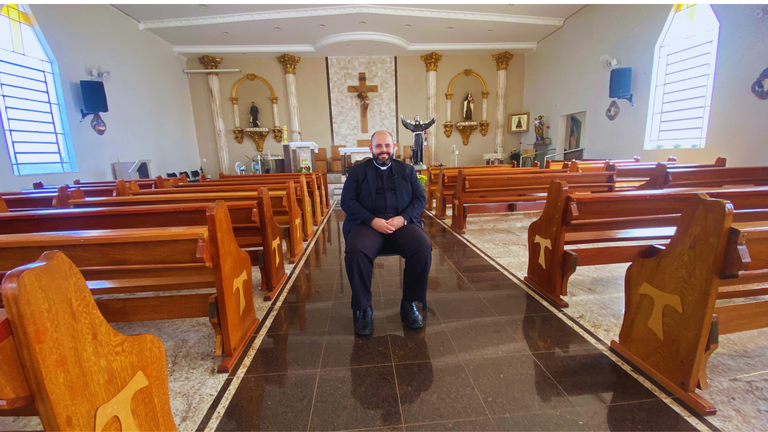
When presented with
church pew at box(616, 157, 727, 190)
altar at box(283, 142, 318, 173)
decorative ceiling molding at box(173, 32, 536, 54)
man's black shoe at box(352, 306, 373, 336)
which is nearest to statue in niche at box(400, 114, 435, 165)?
altar at box(283, 142, 318, 173)

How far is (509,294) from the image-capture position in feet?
8.21

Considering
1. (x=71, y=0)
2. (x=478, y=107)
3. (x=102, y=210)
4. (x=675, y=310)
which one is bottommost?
(x=675, y=310)

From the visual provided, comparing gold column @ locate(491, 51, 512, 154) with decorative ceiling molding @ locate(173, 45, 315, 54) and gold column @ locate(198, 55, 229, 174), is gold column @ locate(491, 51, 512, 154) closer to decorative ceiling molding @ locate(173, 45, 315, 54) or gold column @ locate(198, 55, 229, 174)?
decorative ceiling molding @ locate(173, 45, 315, 54)

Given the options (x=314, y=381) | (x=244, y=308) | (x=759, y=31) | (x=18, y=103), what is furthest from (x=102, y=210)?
(x=759, y=31)

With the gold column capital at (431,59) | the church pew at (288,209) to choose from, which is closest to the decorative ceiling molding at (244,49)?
the gold column capital at (431,59)

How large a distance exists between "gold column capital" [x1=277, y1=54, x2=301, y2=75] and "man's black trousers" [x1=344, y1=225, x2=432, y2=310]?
10.6 meters

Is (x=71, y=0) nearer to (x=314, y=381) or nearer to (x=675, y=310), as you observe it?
(x=314, y=381)

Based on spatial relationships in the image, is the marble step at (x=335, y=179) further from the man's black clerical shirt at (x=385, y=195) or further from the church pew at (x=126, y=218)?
the man's black clerical shirt at (x=385, y=195)

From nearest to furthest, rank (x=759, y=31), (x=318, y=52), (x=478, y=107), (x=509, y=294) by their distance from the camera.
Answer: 1. (x=509, y=294)
2. (x=759, y=31)
3. (x=318, y=52)
4. (x=478, y=107)

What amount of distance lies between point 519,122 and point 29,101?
12.5 m

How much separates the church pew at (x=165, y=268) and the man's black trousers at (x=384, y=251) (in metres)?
0.66

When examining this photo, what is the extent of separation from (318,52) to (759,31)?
402 inches

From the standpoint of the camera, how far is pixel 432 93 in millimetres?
11625

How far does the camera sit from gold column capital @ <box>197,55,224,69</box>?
10766 millimetres
